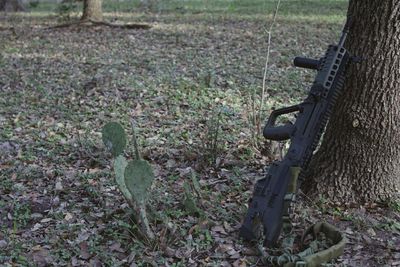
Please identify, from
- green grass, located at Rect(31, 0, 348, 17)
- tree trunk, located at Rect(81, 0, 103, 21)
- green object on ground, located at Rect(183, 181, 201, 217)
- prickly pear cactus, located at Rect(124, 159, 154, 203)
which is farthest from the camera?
green grass, located at Rect(31, 0, 348, 17)

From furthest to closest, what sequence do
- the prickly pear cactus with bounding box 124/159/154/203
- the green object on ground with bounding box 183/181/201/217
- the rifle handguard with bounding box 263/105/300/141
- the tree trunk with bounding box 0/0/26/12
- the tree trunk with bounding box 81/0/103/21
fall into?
the tree trunk with bounding box 0/0/26/12, the tree trunk with bounding box 81/0/103/21, the green object on ground with bounding box 183/181/201/217, the rifle handguard with bounding box 263/105/300/141, the prickly pear cactus with bounding box 124/159/154/203

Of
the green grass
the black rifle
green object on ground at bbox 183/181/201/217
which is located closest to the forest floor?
green object on ground at bbox 183/181/201/217

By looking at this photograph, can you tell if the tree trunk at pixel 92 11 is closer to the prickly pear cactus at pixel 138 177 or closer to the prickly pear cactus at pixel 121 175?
the prickly pear cactus at pixel 121 175

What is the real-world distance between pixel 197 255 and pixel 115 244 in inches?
25.2

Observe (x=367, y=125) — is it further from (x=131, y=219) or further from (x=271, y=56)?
(x=271, y=56)

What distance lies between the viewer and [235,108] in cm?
731

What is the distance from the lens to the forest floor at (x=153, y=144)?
400 centimetres

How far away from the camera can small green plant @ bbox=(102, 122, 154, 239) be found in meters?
3.76

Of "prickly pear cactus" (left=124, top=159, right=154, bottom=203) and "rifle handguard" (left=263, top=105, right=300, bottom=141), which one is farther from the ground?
"rifle handguard" (left=263, top=105, right=300, bottom=141)

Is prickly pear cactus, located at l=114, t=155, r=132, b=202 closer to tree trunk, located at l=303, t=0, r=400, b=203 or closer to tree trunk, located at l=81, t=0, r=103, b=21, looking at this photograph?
tree trunk, located at l=303, t=0, r=400, b=203

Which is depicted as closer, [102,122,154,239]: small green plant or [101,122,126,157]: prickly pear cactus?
[102,122,154,239]: small green plant

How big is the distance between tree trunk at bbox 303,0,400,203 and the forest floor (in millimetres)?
185

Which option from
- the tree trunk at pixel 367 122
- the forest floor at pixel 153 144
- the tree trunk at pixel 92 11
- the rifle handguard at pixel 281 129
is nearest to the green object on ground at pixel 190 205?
the forest floor at pixel 153 144

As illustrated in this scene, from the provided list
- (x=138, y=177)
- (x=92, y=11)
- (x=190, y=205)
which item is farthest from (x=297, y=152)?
(x=92, y=11)
